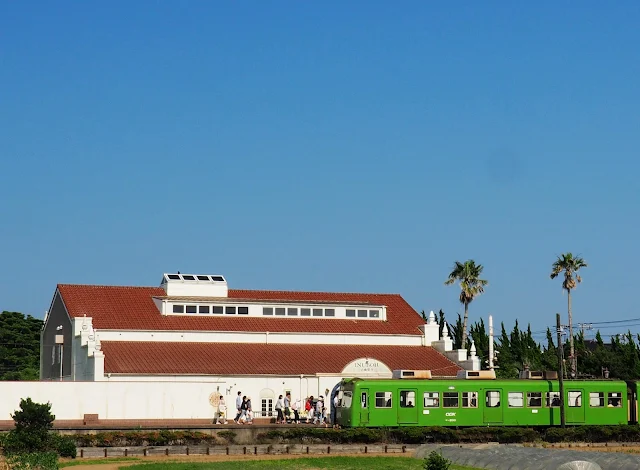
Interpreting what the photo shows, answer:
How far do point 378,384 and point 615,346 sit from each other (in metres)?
45.2

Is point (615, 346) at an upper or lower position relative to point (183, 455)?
upper

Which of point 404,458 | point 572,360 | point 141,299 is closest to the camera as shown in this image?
point 404,458

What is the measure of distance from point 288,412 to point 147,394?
7533mm

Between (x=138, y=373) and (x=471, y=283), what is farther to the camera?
(x=471, y=283)

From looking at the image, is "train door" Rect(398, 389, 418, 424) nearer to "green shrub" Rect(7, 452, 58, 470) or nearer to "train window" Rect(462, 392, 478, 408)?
"train window" Rect(462, 392, 478, 408)

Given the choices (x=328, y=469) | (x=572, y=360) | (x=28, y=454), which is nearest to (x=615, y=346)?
(x=572, y=360)

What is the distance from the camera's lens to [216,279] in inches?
2817

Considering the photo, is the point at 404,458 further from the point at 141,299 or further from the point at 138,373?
the point at 141,299

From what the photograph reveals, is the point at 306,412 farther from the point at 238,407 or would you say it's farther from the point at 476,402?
the point at 476,402

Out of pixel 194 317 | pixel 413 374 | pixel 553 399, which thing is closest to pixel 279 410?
pixel 413 374

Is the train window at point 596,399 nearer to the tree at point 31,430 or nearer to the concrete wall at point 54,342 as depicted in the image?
the tree at point 31,430

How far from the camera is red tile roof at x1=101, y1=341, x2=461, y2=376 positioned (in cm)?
6109

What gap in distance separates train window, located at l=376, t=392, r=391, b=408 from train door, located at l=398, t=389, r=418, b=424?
611 mm

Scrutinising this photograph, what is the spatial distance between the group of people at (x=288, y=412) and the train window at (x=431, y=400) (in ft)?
15.8
